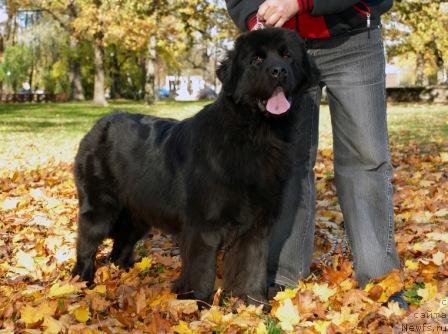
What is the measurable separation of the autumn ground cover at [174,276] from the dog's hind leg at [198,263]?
108 mm

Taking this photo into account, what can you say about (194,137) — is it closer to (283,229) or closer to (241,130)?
(241,130)

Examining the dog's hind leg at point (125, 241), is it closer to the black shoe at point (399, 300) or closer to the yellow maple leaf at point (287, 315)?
the yellow maple leaf at point (287, 315)

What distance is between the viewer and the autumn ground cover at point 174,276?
337 centimetres

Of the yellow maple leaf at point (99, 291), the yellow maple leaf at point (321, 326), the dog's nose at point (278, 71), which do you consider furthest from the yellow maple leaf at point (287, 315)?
the dog's nose at point (278, 71)

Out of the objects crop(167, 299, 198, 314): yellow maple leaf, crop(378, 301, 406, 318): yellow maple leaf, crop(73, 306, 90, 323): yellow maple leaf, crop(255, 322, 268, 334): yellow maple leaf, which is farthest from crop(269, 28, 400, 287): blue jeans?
crop(73, 306, 90, 323): yellow maple leaf

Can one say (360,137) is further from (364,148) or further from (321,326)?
(321,326)

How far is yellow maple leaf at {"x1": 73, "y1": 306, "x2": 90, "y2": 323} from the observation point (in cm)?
344

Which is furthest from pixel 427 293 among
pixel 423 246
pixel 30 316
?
pixel 30 316

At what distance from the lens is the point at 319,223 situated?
6031 millimetres

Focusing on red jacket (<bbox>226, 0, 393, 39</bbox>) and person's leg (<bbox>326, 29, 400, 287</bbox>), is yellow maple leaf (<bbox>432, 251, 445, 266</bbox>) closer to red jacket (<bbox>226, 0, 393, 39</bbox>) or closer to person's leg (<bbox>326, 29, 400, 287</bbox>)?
person's leg (<bbox>326, 29, 400, 287</bbox>)

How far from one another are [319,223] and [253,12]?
2728 mm

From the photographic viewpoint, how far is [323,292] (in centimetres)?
384

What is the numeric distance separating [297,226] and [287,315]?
0.92 m

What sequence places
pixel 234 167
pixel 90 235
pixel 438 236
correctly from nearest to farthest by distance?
pixel 234 167 → pixel 90 235 → pixel 438 236
